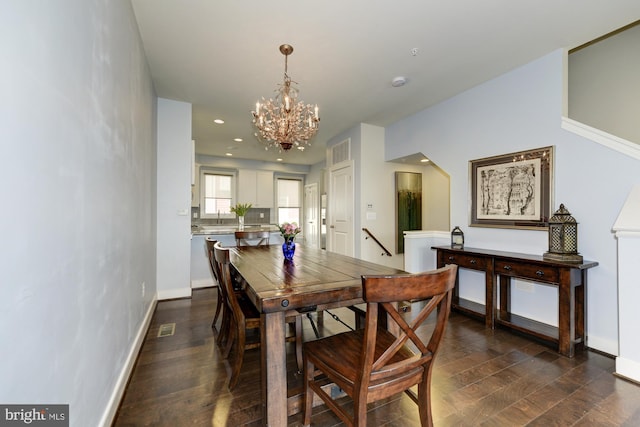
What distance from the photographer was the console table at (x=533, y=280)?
7.55 ft

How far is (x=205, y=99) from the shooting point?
3.81 metres

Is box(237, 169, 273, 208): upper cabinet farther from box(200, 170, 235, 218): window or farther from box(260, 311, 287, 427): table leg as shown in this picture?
box(260, 311, 287, 427): table leg

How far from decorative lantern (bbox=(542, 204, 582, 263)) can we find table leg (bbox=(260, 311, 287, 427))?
264cm

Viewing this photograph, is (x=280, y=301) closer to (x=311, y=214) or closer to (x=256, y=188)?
(x=256, y=188)

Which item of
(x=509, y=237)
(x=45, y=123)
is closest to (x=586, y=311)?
(x=509, y=237)

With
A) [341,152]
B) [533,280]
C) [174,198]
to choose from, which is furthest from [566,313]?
[174,198]

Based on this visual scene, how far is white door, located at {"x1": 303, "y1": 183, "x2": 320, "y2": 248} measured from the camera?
26.7 feet

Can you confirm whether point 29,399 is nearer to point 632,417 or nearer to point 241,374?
point 241,374

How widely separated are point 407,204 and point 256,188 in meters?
4.40

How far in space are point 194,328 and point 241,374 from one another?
1.11 m

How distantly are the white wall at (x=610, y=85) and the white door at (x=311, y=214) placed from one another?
5878 mm

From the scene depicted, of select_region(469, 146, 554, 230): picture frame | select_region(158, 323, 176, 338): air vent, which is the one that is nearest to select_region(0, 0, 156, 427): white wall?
select_region(158, 323, 176, 338): air vent

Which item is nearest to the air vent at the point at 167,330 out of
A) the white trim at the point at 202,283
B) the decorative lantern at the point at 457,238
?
the white trim at the point at 202,283

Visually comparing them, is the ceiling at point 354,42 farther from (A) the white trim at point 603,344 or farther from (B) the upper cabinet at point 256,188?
(B) the upper cabinet at point 256,188
